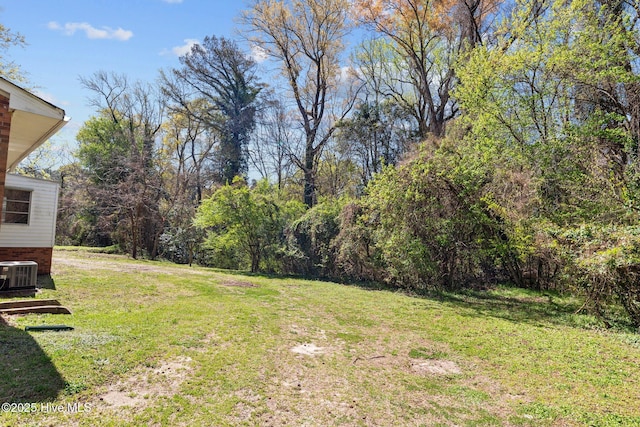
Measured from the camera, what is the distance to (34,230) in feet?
27.7

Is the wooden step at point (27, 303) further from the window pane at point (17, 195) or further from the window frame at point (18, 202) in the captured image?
the window pane at point (17, 195)

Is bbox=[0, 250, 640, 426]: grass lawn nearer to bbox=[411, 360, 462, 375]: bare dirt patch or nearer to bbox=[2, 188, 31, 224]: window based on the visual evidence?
bbox=[411, 360, 462, 375]: bare dirt patch

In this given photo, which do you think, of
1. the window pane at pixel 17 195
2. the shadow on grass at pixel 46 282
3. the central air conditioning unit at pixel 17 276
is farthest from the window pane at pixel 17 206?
the central air conditioning unit at pixel 17 276

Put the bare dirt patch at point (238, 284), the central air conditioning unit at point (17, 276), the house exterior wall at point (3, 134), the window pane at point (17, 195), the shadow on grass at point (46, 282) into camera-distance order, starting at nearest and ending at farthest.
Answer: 1. the house exterior wall at point (3, 134)
2. the central air conditioning unit at point (17, 276)
3. the shadow on grass at point (46, 282)
4. the window pane at point (17, 195)
5. the bare dirt patch at point (238, 284)

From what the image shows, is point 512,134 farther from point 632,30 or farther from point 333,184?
point 333,184

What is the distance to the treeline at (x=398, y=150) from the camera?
796 centimetres

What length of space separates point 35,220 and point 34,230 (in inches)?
10.5

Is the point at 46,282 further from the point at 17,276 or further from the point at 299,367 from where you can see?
the point at 299,367

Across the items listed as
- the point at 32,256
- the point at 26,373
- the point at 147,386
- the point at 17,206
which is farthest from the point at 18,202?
the point at 147,386

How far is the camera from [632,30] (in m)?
7.76

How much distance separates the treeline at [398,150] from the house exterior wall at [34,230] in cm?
683

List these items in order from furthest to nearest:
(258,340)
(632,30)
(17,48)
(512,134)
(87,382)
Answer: (17,48) < (512,134) < (632,30) < (258,340) < (87,382)

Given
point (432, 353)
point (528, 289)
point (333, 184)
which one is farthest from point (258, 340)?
point (333, 184)

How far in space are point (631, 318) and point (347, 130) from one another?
17066 mm
